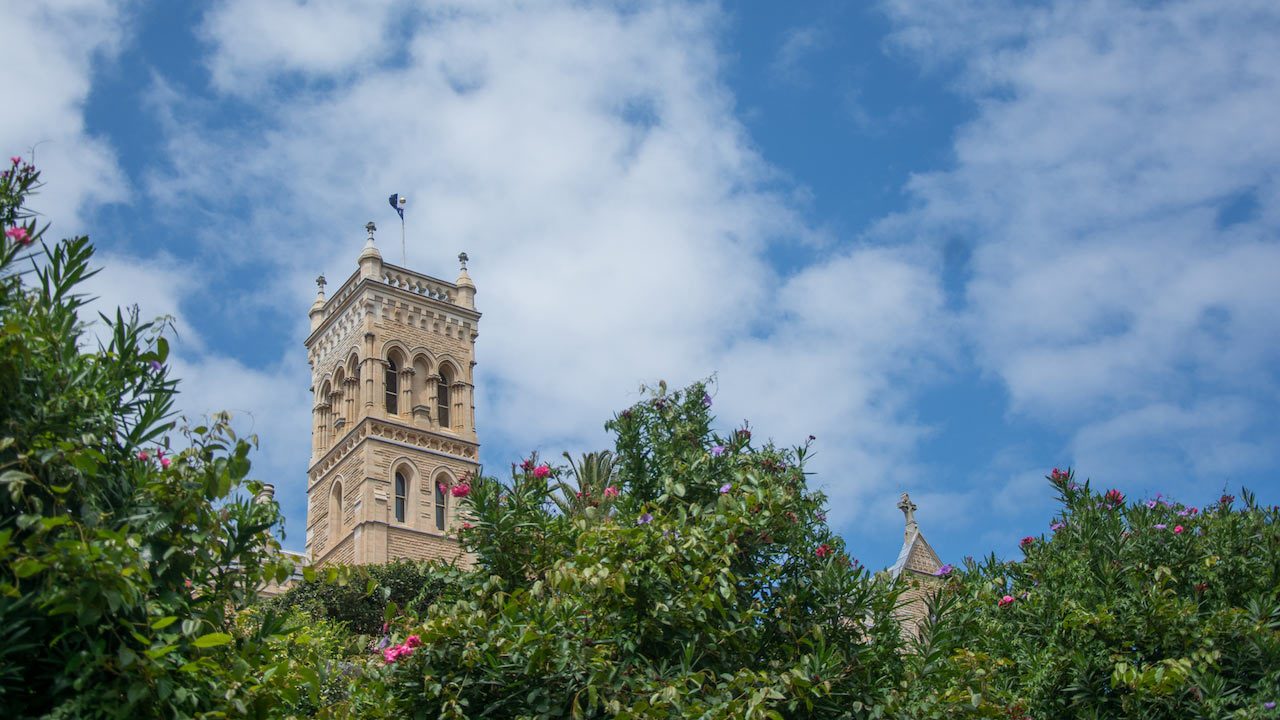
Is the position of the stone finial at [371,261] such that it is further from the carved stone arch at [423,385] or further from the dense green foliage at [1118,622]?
the dense green foliage at [1118,622]

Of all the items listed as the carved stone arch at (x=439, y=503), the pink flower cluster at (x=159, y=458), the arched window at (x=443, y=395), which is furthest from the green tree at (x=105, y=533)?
the arched window at (x=443, y=395)

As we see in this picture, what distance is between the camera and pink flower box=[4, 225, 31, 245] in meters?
6.53

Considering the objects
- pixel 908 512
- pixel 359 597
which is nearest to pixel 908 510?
pixel 908 512

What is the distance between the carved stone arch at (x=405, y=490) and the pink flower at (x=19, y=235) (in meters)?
46.0

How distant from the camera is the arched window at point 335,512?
53.2m

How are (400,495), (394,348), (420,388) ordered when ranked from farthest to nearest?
(420,388), (394,348), (400,495)

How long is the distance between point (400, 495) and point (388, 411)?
3785 millimetres

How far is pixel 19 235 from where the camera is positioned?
6531mm

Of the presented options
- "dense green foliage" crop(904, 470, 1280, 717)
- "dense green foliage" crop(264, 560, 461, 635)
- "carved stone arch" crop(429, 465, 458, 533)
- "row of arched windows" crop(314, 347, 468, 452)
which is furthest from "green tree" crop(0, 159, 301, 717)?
"row of arched windows" crop(314, 347, 468, 452)

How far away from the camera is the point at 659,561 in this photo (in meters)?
8.95

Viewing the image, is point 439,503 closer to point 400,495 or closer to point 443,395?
point 400,495

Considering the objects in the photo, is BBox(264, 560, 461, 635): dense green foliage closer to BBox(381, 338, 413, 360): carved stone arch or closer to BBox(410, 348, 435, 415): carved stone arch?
BBox(410, 348, 435, 415): carved stone arch

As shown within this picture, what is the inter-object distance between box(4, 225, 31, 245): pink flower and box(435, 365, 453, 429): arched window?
48940 mm

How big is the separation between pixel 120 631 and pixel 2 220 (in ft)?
7.45
